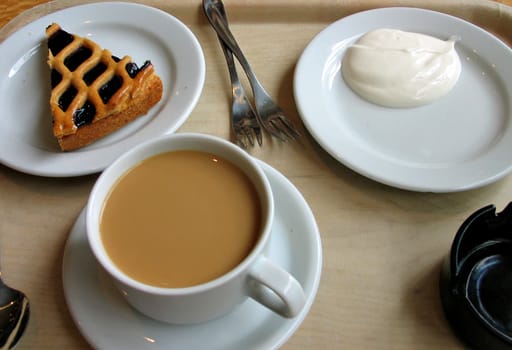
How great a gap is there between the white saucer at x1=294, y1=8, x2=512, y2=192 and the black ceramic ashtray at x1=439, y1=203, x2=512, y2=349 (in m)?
0.10

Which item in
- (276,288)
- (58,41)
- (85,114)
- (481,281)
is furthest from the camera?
(58,41)

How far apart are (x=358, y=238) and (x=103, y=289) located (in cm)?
37

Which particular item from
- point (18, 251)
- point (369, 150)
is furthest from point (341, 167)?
point (18, 251)

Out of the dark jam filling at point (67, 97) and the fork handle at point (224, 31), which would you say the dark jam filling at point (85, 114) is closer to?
the dark jam filling at point (67, 97)

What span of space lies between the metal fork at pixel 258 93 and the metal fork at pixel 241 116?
0.05 ft

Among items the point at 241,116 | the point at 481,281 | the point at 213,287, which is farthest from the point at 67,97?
the point at 481,281

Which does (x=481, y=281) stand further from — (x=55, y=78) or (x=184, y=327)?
(x=55, y=78)

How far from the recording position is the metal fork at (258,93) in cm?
88

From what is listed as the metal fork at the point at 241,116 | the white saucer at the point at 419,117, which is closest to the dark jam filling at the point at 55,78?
the metal fork at the point at 241,116

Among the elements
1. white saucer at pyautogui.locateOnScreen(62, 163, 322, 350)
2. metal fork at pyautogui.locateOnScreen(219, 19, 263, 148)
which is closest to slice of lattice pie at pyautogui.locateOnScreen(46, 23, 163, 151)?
metal fork at pyautogui.locateOnScreen(219, 19, 263, 148)

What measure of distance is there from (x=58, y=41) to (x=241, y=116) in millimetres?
414

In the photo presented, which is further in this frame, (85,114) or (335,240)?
(85,114)

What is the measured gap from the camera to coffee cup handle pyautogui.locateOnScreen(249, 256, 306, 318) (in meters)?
0.52

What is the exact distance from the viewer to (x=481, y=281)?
67cm
